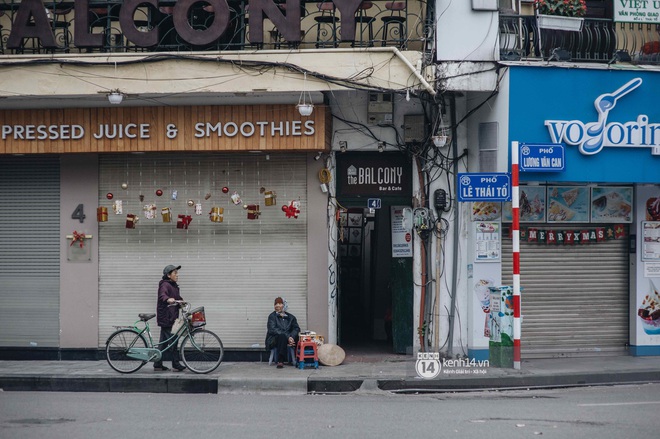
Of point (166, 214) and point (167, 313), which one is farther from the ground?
point (166, 214)

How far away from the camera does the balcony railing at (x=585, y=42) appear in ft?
49.6

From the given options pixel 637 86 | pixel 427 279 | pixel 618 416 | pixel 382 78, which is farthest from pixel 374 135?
→ pixel 618 416

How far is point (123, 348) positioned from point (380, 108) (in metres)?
Answer: 6.20

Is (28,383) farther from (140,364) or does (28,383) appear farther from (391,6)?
(391,6)

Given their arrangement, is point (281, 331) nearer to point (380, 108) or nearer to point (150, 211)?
point (150, 211)

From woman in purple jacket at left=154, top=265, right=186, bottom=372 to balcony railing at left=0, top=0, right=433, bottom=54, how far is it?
4.08 meters

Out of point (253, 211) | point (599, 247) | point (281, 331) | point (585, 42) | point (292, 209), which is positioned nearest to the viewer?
point (281, 331)

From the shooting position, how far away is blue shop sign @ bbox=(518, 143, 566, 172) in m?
14.2

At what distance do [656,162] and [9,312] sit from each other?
1216cm

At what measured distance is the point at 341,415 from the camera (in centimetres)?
1084

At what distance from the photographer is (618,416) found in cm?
1045

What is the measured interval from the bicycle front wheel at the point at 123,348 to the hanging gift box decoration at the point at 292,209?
3.43 meters

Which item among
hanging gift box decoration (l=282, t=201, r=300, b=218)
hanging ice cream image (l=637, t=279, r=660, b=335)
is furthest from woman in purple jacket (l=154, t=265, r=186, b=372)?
hanging ice cream image (l=637, t=279, r=660, b=335)
